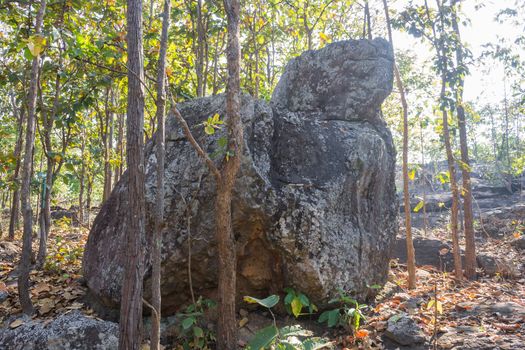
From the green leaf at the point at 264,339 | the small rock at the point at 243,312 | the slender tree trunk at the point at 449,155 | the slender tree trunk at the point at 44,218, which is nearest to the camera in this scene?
the green leaf at the point at 264,339

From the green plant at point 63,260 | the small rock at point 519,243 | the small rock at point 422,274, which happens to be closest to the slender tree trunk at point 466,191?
the small rock at point 422,274

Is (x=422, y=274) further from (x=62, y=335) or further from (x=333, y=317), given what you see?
(x=62, y=335)

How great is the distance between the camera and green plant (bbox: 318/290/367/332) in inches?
173

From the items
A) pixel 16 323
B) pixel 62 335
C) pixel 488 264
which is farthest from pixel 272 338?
pixel 488 264

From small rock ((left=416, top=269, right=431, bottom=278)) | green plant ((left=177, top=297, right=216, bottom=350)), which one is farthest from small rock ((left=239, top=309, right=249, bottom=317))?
small rock ((left=416, top=269, right=431, bottom=278))

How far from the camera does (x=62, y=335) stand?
4.02 m

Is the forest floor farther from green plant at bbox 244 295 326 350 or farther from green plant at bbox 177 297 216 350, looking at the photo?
green plant at bbox 177 297 216 350

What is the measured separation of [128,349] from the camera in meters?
3.18

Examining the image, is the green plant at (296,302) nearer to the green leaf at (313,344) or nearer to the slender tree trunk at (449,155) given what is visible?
the green leaf at (313,344)

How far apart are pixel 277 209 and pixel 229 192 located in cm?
89

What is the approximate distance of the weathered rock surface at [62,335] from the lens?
3.95 metres

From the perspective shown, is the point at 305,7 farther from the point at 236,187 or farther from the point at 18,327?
the point at 18,327

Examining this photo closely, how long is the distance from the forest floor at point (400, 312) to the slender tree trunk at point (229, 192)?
0.70 meters

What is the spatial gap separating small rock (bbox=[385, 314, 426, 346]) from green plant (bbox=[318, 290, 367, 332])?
0.33 metres
